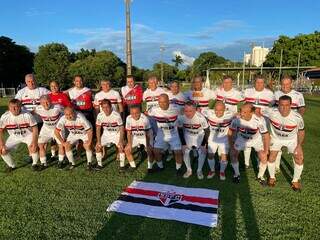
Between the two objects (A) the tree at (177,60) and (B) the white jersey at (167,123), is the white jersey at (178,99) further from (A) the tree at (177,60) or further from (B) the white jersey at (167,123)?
(A) the tree at (177,60)

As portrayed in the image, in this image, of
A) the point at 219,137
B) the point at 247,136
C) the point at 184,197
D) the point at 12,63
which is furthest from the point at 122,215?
the point at 12,63

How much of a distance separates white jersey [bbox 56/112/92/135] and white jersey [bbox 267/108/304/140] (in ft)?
13.3

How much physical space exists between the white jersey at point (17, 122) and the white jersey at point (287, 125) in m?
5.23

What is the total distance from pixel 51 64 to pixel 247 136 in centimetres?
5403

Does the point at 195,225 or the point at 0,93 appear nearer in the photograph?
the point at 195,225

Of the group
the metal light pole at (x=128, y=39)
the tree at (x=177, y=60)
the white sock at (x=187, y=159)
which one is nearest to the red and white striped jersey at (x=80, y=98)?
the white sock at (x=187, y=159)

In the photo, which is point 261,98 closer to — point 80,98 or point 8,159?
point 80,98

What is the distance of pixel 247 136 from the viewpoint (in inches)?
291

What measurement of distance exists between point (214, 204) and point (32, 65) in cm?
6203

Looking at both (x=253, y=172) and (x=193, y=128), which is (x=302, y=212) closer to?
(x=253, y=172)

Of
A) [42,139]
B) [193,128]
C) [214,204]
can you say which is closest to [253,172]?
[193,128]

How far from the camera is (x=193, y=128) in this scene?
25.2ft

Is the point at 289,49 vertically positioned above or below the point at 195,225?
above

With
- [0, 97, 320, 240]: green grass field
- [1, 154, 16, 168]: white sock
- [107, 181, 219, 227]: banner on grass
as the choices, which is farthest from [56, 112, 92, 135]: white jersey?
[107, 181, 219, 227]: banner on grass
